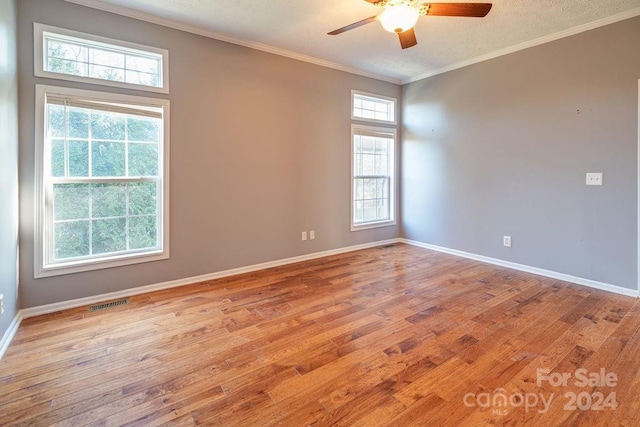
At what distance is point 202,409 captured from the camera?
1.68 metres

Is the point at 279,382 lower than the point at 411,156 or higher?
lower

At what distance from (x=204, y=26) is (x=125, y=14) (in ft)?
2.38

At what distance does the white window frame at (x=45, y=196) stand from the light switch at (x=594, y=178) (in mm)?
4542

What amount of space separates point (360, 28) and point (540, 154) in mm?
2602

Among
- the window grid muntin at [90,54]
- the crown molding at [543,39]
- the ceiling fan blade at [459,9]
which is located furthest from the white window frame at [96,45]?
the crown molding at [543,39]

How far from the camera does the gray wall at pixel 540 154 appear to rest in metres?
3.25

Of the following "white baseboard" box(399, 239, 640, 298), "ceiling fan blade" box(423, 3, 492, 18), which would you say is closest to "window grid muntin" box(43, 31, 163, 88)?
"ceiling fan blade" box(423, 3, 492, 18)

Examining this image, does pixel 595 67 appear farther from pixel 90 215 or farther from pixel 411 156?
pixel 90 215

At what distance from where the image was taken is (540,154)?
12.6 feet

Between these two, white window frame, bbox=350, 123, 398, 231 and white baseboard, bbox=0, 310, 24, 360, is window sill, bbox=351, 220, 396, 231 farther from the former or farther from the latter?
white baseboard, bbox=0, 310, 24, 360

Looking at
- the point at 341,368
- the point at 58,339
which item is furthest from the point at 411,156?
the point at 58,339

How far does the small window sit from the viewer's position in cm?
498

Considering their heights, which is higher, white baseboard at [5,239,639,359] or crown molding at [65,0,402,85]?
crown molding at [65,0,402,85]

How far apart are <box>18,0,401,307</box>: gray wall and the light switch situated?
9.54ft
